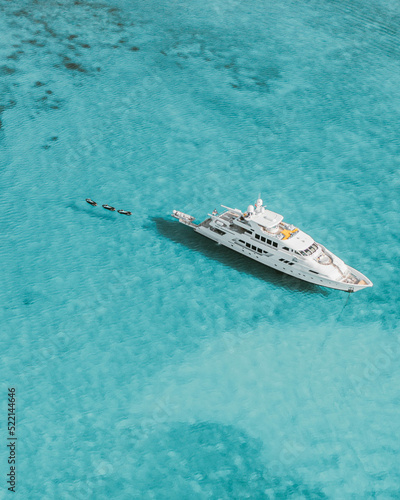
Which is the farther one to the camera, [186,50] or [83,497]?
[186,50]

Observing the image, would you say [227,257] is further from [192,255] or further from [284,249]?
[284,249]

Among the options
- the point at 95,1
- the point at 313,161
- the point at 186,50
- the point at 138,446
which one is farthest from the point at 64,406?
the point at 95,1

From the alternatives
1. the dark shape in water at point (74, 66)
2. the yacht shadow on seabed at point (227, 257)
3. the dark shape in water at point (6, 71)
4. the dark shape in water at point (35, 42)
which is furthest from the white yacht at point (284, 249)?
the dark shape in water at point (35, 42)

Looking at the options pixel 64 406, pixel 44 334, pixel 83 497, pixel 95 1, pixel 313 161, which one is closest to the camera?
pixel 83 497

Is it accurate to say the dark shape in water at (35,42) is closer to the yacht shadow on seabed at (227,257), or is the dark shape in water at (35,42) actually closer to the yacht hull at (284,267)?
the yacht shadow on seabed at (227,257)

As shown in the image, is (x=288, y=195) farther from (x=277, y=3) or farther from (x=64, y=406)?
(x=277, y=3)

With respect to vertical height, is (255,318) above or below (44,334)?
above
